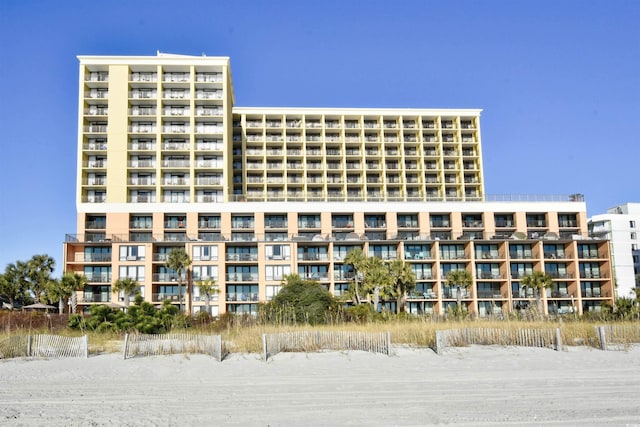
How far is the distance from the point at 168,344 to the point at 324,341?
6.28 metres

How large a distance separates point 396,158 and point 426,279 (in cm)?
2426

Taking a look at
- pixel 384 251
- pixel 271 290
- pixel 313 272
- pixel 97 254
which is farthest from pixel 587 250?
pixel 97 254

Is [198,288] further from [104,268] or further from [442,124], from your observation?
[442,124]

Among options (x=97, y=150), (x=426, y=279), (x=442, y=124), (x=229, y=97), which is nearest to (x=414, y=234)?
(x=426, y=279)

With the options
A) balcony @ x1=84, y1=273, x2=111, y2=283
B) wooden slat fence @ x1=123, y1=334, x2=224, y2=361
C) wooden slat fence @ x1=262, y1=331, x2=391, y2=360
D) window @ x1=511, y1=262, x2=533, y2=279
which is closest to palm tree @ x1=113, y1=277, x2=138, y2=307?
balcony @ x1=84, y1=273, x2=111, y2=283

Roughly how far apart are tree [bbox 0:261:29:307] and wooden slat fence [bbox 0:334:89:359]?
47.3 m

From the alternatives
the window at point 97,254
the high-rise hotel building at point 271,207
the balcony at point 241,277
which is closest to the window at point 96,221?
the high-rise hotel building at point 271,207

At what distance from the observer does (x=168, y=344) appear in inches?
960

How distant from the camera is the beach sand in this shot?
1271 cm

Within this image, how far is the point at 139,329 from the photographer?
31.9m

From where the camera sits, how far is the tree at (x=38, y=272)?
66.9m

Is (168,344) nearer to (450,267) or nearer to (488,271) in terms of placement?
(450,267)

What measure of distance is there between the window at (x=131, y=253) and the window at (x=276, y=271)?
1409 centimetres

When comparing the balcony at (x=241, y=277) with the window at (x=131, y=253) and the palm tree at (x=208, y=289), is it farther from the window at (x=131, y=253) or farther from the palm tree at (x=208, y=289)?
the window at (x=131, y=253)
